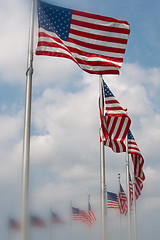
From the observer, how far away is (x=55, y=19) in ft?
40.8

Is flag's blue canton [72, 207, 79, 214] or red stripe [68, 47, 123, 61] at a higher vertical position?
red stripe [68, 47, 123, 61]

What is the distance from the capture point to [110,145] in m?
18.3

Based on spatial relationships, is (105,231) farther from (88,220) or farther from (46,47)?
(88,220)

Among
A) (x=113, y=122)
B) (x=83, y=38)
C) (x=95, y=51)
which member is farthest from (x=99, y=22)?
(x=113, y=122)

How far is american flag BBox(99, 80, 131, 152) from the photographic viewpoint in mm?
18109

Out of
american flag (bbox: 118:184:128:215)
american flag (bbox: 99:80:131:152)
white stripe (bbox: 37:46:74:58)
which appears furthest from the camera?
american flag (bbox: 118:184:128:215)

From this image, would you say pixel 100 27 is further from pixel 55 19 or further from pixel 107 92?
pixel 107 92

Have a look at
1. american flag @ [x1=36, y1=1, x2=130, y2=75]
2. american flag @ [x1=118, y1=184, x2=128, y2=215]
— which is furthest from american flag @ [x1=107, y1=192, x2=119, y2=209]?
american flag @ [x1=36, y1=1, x2=130, y2=75]

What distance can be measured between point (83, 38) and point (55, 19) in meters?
1.14

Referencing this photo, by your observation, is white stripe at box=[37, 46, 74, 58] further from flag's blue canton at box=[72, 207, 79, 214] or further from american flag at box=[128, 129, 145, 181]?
flag's blue canton at box=[72, 207, 79, 214]

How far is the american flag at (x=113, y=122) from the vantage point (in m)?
18.1

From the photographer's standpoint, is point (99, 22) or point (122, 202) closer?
point (99, 22)

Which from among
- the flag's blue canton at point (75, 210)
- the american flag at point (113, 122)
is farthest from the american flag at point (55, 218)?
the american flag at point (113, 122)

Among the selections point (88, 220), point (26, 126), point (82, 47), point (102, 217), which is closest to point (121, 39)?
point (82, 47)
